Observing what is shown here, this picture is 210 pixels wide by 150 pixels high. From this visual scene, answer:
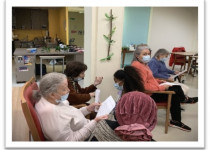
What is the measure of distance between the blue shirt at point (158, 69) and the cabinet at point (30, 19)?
7.27m

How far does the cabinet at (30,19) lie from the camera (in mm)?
8692

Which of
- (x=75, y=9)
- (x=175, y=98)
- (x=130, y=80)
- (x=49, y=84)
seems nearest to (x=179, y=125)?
(x=175, y=98)

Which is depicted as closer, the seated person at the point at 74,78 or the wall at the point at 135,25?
the seated person at the point at 74,78

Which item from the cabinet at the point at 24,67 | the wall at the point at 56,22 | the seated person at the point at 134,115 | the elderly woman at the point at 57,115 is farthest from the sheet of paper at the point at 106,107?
the wall at the point at 56,22

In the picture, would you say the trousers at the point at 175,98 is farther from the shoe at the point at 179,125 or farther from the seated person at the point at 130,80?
the seated person at the point at 130,80

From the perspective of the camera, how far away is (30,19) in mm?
8930

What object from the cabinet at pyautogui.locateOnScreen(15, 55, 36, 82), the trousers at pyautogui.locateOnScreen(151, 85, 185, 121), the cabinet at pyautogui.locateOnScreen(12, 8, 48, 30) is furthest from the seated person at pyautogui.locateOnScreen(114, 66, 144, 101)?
the cabinet at pyautogui.locateOnScreen(12, 8, 48, 30)

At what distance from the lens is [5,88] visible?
125 centimetres

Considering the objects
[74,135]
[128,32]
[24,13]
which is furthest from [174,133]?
[24,13]

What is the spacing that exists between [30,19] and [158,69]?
7.44 m

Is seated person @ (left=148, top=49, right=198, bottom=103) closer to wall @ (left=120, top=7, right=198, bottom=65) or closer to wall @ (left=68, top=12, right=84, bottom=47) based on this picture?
wall @ (left=120, top=7, right=198, bottom=65)

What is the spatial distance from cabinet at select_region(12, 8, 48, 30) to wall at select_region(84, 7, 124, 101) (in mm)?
7128

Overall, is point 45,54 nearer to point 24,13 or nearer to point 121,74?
point 121,74
